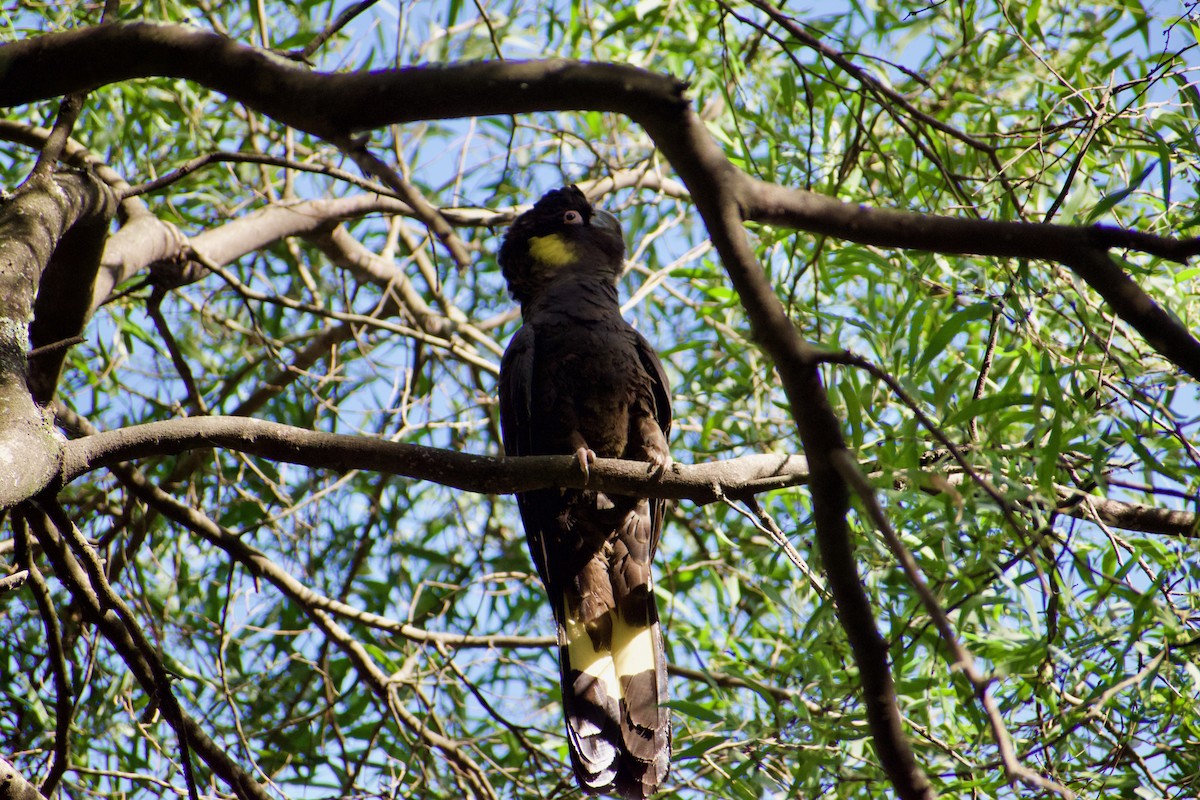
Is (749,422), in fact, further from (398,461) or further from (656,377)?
(398,461)

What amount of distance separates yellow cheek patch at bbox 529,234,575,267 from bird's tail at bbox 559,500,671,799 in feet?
3.39

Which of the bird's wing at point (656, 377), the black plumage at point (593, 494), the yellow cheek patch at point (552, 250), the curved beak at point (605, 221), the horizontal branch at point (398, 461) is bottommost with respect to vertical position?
the horizontal branch at point (398, 461)

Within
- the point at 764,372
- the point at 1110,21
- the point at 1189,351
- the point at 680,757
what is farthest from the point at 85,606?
the point at 1110,21

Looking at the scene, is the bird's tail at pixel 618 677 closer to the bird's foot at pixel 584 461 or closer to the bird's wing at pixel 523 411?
the bird's wing at pixel 523 411

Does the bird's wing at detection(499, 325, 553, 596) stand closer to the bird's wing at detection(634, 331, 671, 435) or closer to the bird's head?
the bird's wing at detection(634, 331, 671, 435)

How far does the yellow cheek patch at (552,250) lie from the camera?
3668 millimetres

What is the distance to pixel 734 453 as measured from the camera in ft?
12.5

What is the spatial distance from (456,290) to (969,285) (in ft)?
8.66

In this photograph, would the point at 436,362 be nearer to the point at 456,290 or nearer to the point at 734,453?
the point at 456,290

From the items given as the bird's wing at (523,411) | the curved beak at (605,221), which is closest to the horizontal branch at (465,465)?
the bird's wing at (523,411)

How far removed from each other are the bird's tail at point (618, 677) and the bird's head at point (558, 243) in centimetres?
102

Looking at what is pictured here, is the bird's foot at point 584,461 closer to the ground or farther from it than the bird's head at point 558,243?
closer to the ground

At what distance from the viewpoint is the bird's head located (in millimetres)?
3686

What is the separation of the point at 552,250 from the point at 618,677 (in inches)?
63.7
